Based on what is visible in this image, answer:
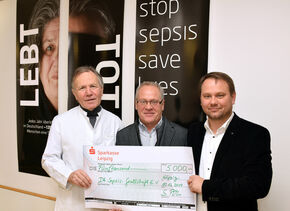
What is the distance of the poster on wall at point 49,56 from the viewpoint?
267 cm

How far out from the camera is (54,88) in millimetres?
3051

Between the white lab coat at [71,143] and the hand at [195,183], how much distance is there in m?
0.63

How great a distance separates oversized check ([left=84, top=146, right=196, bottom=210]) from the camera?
5.27 ft

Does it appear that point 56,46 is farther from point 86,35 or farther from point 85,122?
point 85,122

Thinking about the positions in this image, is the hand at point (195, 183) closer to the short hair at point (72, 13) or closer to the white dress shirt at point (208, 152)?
the white dress shirt at point (208, 152)

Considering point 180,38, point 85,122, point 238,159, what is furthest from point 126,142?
point 180,38

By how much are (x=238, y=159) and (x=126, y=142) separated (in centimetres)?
70

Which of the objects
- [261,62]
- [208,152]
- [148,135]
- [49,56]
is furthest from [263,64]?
[49,56]

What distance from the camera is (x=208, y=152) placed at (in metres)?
1.62

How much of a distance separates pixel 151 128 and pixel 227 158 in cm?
56

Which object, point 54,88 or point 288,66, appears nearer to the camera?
point 288,66

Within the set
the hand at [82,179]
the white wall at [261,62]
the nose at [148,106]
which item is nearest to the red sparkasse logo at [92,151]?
the hand at [82,179]

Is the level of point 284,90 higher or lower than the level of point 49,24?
lower

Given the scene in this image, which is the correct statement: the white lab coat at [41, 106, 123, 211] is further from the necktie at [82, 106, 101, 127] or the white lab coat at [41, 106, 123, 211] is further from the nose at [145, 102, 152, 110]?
the nose at [145, 102, 152, 110]
